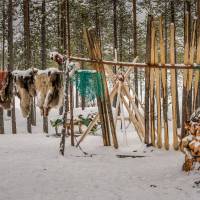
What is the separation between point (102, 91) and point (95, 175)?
299 cm

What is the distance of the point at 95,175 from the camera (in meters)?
7.19

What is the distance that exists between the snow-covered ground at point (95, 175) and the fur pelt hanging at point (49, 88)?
1.30 meters

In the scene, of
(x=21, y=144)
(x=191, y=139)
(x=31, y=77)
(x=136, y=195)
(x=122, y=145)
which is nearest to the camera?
(x=136, y=195)

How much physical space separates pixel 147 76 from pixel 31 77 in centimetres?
288

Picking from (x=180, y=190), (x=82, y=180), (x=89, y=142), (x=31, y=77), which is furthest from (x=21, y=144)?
(x=180, y=190)

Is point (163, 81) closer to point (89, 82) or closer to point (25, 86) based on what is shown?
point (89, 82)

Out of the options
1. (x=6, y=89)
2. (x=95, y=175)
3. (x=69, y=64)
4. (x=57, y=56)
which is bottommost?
(x=95, y=175)

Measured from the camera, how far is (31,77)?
362 inches

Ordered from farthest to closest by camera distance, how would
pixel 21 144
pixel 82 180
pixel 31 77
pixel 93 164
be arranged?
pixel 21 144
pixel 31 77
pixel 93 164
pixel 82 180

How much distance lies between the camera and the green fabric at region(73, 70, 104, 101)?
9.59 meters

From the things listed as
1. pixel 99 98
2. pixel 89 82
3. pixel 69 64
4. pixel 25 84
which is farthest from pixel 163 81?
pixel 25 84

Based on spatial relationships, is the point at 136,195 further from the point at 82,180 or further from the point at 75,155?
the point at 75,155

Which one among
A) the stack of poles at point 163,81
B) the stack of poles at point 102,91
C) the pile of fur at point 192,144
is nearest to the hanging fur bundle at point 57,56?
the stack of poles at point 102,91

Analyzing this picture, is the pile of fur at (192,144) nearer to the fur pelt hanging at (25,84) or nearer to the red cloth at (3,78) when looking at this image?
the fur pelt hanging at (25,84)
